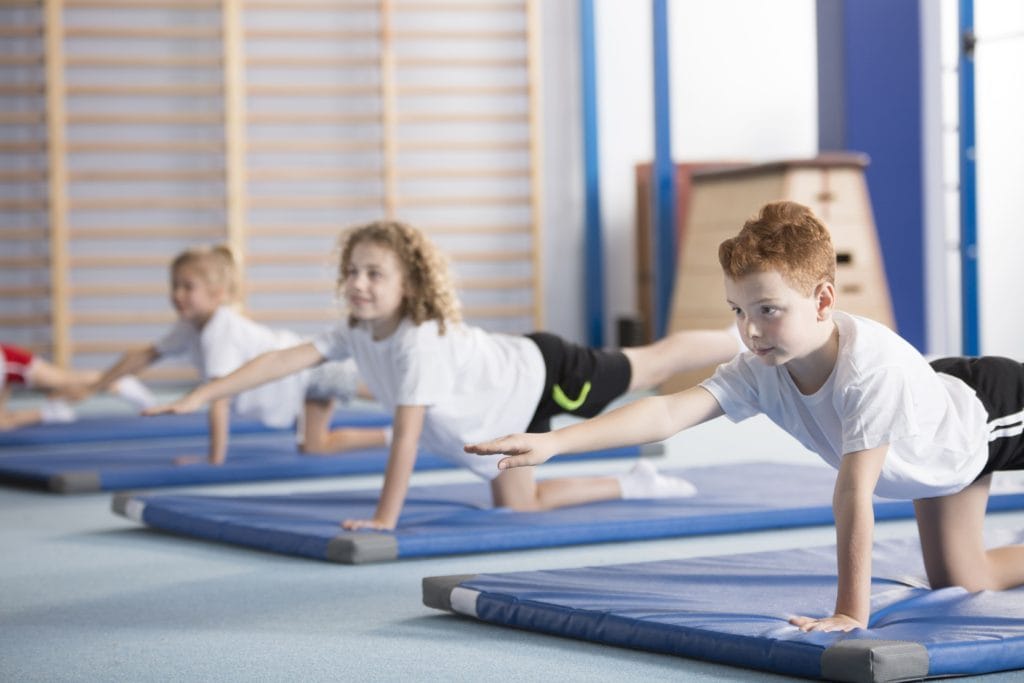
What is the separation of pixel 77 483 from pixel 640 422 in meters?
2.55

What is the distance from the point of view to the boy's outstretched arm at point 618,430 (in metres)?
2.01

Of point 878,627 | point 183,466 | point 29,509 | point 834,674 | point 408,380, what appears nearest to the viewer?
point 834,674

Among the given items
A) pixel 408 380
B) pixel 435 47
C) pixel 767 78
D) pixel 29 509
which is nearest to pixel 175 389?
pixel 435 47

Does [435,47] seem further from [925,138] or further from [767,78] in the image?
[925,138]

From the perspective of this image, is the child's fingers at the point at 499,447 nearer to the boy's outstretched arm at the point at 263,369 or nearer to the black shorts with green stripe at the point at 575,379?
the boy's outstretched arm at the point at 263,369

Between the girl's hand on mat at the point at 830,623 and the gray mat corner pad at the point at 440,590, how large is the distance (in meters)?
0.62

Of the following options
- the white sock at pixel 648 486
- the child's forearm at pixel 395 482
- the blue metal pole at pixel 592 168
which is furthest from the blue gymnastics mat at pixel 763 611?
the blue metal pole at pixel 592 168

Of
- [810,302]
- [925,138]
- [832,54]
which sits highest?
[832,54]

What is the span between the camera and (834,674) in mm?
1903

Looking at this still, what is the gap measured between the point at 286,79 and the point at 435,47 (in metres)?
0.91

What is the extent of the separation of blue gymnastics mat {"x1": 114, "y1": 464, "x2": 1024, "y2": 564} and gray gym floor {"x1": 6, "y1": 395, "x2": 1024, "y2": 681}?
0.11ft

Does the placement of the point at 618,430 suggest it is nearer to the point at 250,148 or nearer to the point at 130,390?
the point at 130,390

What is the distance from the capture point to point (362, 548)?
2.97 metres

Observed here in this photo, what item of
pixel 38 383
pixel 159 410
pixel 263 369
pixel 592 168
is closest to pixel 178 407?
pixel 159 410
